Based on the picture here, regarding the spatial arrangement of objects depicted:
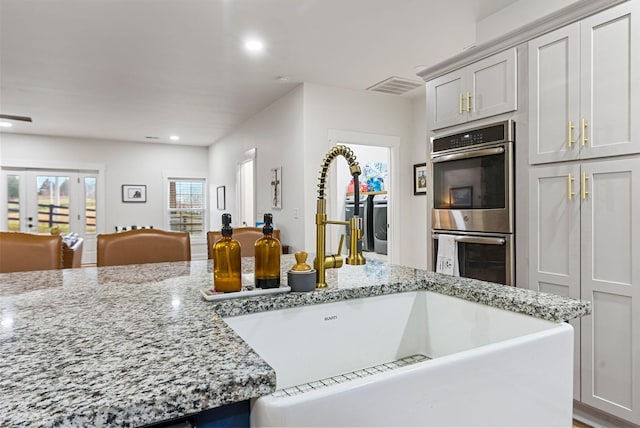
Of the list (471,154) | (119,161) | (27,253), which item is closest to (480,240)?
(471,154)

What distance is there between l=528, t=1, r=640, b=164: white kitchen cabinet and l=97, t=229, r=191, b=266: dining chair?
2018mm

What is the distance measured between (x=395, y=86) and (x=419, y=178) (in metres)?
1.10

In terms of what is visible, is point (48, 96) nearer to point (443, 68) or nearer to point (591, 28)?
point (443, 68)

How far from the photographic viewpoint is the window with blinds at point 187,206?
8234 mm

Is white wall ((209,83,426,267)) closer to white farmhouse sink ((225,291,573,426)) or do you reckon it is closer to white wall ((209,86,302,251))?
white wall ((209,86,302,251))

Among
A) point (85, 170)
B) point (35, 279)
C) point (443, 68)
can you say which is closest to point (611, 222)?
point (443, 68)

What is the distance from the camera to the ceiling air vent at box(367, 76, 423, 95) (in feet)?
13.4

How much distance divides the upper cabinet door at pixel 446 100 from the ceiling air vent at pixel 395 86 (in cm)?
134

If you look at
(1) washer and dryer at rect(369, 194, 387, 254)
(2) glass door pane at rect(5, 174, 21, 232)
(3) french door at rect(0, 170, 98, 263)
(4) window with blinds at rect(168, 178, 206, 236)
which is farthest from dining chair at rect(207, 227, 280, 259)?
(2) glass door pane at rect(5, 174, 21, 232)

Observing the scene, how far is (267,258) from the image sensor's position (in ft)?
3.57

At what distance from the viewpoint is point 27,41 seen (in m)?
3.11

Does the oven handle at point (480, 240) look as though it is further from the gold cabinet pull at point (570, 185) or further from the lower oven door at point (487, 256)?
the gold cabinet pull at point (570, 185)

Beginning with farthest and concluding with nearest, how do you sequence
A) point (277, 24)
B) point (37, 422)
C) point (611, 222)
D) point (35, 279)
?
point (277, 24) < point (611, 222) < point (35, 279) < point (37, 422)

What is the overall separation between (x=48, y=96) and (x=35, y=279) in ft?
13.8
